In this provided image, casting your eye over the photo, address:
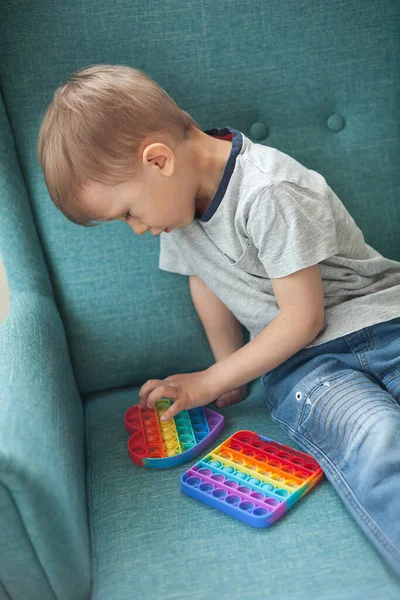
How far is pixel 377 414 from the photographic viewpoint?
0.82 m

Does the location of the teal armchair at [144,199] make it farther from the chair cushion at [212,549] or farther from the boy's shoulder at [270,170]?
the boy's shoulder at [270,170]

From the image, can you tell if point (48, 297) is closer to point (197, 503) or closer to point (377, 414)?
point (197, 503)

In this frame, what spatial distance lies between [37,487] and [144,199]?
410 millimetres

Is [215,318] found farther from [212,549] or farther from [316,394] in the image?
[212,549]

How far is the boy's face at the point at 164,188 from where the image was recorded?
876 mm

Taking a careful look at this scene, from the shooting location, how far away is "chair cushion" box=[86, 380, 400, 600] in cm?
70

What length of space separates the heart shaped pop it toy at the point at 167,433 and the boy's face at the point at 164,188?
29 cm

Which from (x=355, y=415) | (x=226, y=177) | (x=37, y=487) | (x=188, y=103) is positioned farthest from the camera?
(x=188, y=103)

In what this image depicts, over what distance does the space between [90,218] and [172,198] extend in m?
0.12

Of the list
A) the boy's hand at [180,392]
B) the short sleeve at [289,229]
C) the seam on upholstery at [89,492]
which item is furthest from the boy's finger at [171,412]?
the short sleeve at [289,229]

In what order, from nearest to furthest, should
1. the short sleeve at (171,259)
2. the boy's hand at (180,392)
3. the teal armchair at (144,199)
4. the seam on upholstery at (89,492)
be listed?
1. the seam on upholstery at (89,492)
2. the teal armchair at (144,199)
3. the boy's hand at (180,392)
4. the short sleeve at (171,259)

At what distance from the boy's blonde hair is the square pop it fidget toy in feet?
1.28

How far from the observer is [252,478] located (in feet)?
2.84

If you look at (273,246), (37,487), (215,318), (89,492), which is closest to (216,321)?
(215,318)
